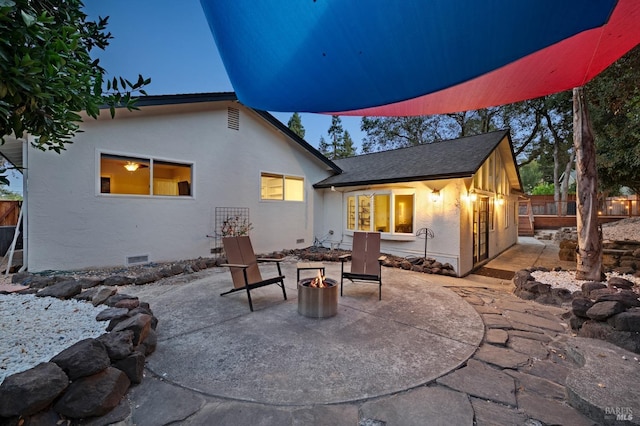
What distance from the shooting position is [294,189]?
33.4 feet

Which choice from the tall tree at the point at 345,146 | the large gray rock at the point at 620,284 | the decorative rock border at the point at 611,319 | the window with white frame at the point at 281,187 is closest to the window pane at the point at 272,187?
the window with white frame at the point at 281,187

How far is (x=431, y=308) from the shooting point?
4.13 meters

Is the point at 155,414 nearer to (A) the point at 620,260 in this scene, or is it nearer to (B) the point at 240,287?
(B) the point at 240,287

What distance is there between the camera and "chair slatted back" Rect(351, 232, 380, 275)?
16.4ft

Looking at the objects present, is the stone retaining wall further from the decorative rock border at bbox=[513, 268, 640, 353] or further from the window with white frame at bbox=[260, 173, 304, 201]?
the window with white frame at bbox=[260, 173, 304, 201]

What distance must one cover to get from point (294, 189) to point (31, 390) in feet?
28.7

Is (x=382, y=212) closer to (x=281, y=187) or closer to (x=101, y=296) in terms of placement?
(x=281, y=187)

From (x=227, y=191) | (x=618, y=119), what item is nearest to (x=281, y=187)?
(x=227, y=191)

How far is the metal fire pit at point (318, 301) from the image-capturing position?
3.66 m

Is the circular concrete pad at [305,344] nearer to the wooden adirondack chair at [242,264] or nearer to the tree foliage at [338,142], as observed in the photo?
the wooden adirondack chair at [242,264]

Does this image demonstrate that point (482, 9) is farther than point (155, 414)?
Yes

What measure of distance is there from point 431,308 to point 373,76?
3.30 meters

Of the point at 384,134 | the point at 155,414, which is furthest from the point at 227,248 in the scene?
the point at 384,134

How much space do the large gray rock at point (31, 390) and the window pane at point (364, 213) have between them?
25.4ft
